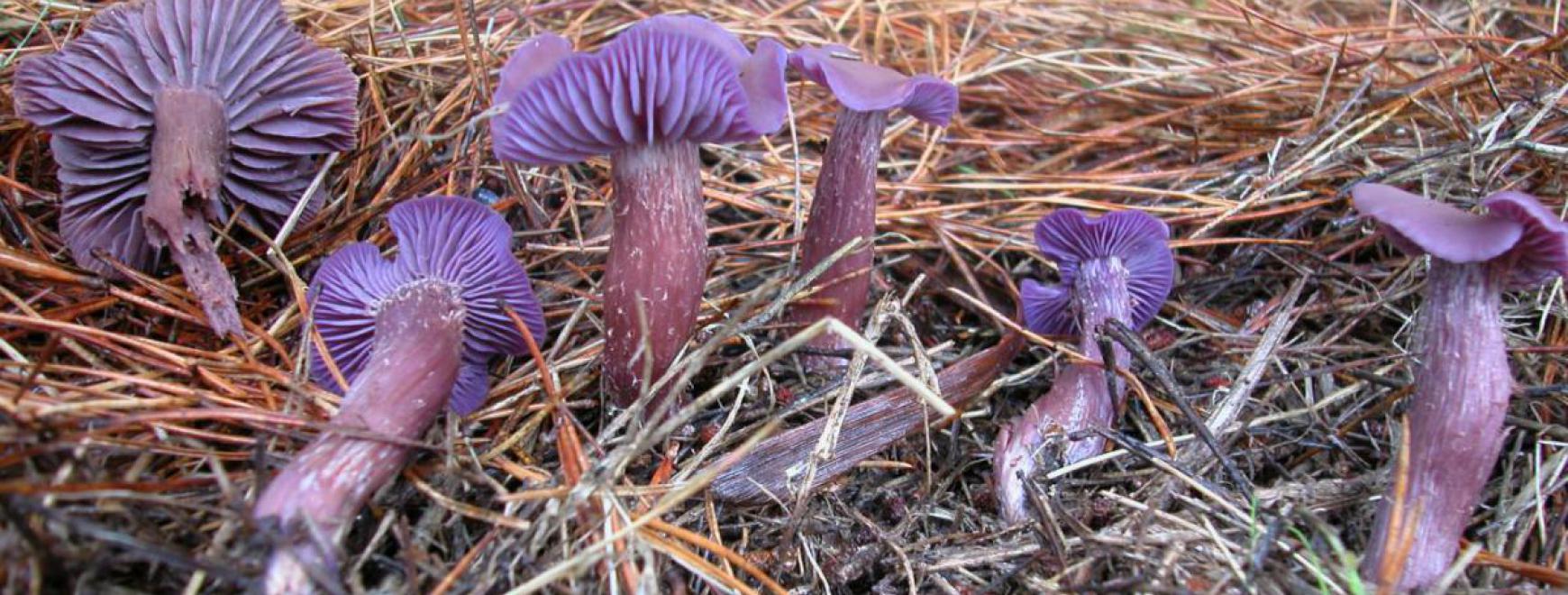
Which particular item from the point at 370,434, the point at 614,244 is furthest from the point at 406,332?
the point at 614,244

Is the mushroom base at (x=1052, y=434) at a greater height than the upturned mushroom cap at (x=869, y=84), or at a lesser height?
lesser

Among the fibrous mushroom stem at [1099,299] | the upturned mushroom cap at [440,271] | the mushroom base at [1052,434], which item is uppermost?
the upturned mushroom cap at [440,271]

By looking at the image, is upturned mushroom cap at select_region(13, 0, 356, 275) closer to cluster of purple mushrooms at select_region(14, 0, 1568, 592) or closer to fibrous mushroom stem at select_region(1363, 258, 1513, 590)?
cluster of purple mushrooms at select_region(14, 0, 1568, 592)

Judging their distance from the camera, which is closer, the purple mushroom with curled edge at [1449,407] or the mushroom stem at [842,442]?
the purple mushroom with curled edge at [1449,407]

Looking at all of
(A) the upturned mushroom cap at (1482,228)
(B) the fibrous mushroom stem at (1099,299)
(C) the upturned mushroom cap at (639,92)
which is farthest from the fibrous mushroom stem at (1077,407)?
(C) the upturned mushroom cap at (639,92)

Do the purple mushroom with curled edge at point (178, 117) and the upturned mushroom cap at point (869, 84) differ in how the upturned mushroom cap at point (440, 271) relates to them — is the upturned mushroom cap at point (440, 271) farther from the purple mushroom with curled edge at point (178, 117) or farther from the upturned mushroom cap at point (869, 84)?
the upturned mushroom cap at point (869, 84)

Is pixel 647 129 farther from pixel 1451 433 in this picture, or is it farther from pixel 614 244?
pixel 1451 433
